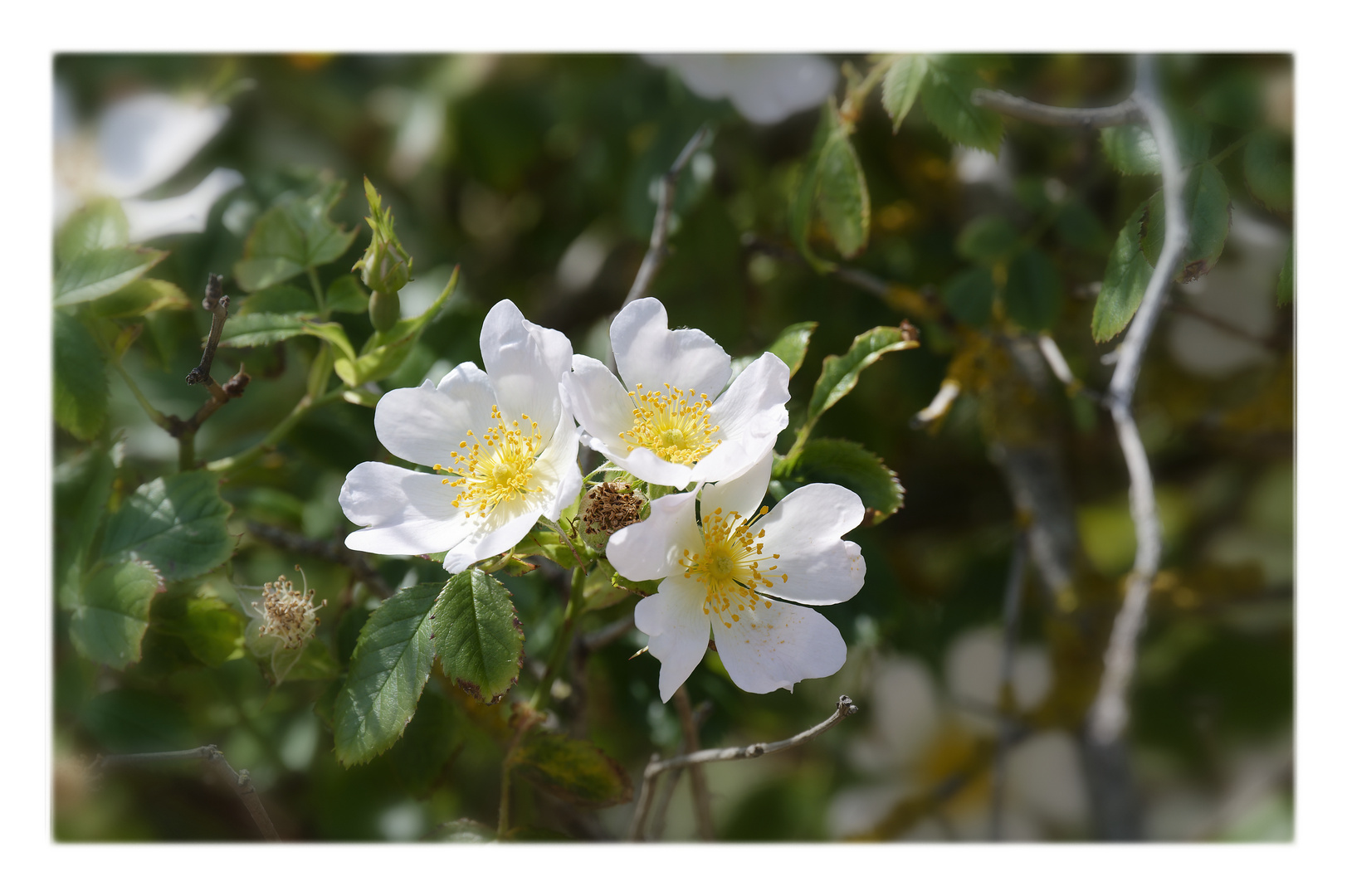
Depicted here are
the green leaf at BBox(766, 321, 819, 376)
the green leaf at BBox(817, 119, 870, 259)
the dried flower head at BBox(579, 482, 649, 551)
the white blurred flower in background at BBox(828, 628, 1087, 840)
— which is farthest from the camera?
the white blurred flower in background at BBox(828, 628, 1087, 840)

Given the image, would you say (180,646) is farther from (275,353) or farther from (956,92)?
(956,92)

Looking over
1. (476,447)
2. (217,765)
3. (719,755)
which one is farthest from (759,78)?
(217,765)

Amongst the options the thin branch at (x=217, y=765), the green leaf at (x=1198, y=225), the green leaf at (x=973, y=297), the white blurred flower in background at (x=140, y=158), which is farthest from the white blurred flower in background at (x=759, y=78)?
the thin branch at (x=217, y=765)

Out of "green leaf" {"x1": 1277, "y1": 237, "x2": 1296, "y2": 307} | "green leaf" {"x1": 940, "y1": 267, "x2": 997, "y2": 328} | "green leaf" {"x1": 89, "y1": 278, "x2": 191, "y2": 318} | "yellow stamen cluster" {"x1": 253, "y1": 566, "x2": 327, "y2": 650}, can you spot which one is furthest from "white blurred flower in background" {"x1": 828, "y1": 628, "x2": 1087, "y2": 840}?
"green leaf" {"x1": 89, "y1": 278, "x2": 191, "y2": 318}

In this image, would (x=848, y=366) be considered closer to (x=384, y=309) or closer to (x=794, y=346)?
(x=794, y=346)

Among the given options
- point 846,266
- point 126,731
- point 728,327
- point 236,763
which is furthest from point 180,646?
point 846,266

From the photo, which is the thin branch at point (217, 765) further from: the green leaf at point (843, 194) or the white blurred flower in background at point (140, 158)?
the green leaf at point (843, 194)

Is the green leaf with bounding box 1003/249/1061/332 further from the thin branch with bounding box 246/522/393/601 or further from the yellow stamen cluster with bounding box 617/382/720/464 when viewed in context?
the thin branch with bounding box 246/522/393/601
